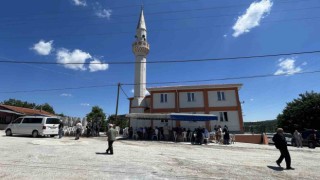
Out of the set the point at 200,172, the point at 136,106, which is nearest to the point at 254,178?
the point at 200,172

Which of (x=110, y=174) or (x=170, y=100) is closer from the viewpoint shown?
(x=110, y=174)

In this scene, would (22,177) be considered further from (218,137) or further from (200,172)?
(218,137)

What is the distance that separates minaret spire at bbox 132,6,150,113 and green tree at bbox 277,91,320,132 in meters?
26.7

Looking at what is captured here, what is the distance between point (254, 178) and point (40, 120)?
1996 cm

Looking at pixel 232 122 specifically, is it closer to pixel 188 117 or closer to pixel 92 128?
pixel 188 117

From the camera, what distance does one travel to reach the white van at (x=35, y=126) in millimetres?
22516

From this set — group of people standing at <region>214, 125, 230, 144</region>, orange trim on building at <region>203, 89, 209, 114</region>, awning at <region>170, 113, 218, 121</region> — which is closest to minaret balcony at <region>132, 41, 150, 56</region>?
orange trim on building at <region>203, 89, 209, 114</region>

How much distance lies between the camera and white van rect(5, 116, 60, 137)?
22.5 m

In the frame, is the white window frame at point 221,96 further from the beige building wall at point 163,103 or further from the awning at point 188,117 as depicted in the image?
the awning at point 188,117

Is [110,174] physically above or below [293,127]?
below

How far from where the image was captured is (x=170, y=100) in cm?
3381

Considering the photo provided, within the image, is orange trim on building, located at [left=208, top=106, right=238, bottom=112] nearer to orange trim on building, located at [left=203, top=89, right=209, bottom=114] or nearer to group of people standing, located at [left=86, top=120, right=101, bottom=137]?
orange trim on building, located at [left=203, top=89, right=209, bottom=114]

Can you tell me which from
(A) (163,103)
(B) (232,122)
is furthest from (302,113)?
(A) (163,103)

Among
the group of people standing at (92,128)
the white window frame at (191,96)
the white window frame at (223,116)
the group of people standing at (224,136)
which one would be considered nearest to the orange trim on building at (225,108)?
the white window frame at (223,116)
